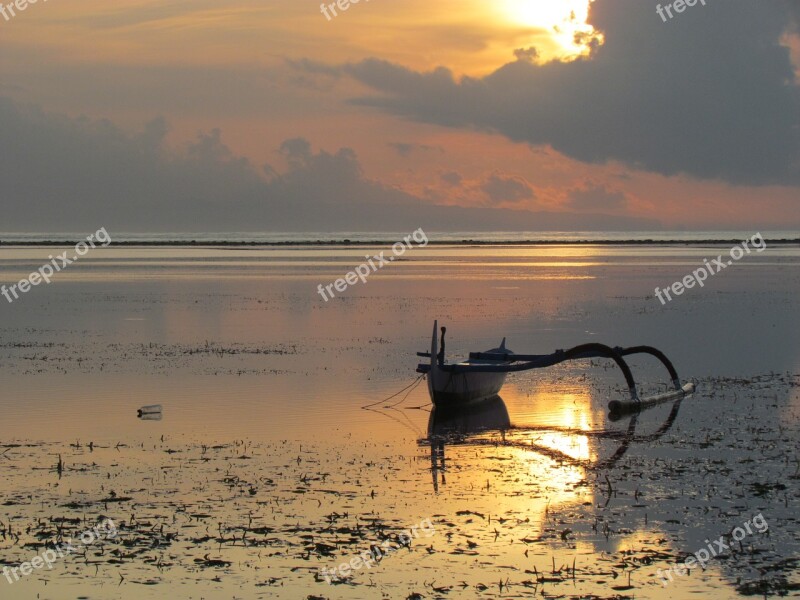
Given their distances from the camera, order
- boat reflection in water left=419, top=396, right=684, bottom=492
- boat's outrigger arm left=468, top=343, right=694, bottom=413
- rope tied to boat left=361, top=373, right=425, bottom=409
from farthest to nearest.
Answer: rope tied to boat left=361, top=373, right=425, bottom=409
boat's outrigger arm left=468, top=343, right=694, bottom=413
boat reflection in water left=419, top=396, right=684, bottom=492

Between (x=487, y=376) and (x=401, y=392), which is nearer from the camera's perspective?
(x=487, y=376)

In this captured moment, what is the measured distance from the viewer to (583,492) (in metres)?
16.1

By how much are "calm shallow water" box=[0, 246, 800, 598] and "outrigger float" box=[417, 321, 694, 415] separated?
2.13 ft

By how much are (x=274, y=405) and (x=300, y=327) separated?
65.9ft

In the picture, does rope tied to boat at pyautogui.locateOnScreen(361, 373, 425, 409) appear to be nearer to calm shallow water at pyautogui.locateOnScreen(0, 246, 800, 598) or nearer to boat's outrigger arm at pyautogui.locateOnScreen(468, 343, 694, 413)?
calm shallow water at pyautogui.locateOnScreen(0, 246, 800, 598)

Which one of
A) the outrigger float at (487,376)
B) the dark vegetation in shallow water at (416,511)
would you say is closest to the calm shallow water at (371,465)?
the dark vegetation in shallow water at (416,511)

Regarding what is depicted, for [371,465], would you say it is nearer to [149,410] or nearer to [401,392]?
[149,410]

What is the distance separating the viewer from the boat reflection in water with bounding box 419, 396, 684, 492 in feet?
61.3

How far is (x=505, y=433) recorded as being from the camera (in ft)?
70.5

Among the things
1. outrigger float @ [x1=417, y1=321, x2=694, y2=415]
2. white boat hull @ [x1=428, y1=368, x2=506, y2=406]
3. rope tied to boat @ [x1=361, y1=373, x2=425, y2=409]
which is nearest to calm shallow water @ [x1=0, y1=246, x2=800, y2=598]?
rope tied to boat @ [x1=361, y1=373, x2=425, y2=409]

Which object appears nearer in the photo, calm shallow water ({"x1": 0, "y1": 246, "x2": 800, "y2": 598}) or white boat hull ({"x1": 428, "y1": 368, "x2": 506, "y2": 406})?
calm shallow water ({"x1": 0, "y1": 246, "x2": 800, "y2": 598})

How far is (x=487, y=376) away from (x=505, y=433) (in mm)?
4118

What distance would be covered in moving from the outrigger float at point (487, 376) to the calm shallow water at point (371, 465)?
0.65 m

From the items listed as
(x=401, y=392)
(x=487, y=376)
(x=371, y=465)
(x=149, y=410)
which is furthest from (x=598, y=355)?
(x=149, y=410)
